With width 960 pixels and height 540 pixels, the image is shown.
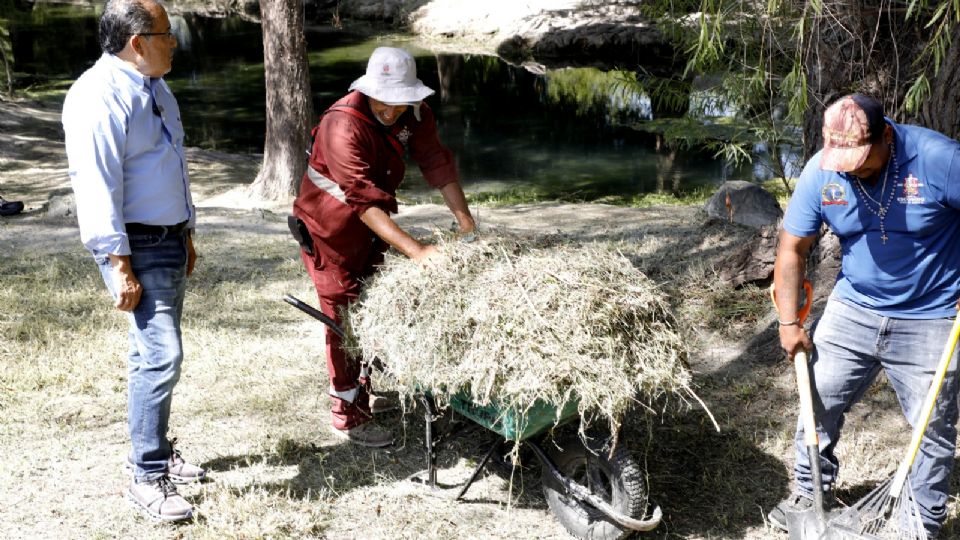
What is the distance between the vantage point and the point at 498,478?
13.0 ft

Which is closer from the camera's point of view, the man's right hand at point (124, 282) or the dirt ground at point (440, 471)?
the man's right hand at point (124, 282)

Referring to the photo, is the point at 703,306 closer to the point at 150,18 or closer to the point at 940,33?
the point at 940,33

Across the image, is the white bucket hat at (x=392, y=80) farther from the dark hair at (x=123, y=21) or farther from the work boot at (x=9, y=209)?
the work boot at (x=9, y=209)

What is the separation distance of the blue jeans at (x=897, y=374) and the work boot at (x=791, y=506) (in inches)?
7.5

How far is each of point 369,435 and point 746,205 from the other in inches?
215

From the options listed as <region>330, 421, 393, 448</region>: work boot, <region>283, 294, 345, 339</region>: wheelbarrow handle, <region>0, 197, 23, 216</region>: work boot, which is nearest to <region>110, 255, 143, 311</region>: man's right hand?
<region>283, 294, 345, 339</region>: wheelbarrow handle

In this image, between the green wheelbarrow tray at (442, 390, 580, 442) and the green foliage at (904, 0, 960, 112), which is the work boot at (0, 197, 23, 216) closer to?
the green wheelbarrow tray at (442, 390, 580, 442)

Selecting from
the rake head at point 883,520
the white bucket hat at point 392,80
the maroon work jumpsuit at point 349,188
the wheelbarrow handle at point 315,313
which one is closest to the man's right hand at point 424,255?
the maroon work jumpsuit at point 349,188

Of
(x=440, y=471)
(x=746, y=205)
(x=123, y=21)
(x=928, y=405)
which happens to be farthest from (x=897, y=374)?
(x=746, y=205)

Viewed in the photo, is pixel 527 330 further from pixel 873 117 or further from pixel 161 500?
pixel 161 500

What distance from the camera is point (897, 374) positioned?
3213 millimetres

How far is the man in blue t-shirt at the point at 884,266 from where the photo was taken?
300cm

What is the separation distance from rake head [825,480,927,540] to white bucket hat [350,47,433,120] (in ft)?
6.91

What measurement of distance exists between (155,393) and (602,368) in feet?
5.13
